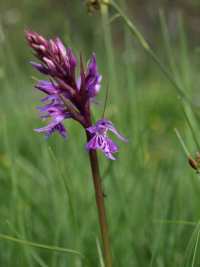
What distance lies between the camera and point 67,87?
122 centimetres

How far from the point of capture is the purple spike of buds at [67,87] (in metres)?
1.19

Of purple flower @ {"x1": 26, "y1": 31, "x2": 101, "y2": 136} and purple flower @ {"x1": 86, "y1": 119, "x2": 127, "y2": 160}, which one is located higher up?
purple flower @ {"x1": 26, "y1": 31, "x2": 101, "y2": 136}

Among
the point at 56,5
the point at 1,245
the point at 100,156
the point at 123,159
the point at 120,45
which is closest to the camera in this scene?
the point at 1,245

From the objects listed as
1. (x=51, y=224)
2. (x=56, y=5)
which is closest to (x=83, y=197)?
(x=51, y=224)

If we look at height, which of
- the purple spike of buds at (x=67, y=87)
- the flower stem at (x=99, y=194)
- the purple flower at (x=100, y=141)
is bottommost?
the flower stem at (x=99, y=194)

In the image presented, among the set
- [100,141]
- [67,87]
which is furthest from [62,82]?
[100,141]

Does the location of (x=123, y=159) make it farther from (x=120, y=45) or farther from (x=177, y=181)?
(x=120, y=45)

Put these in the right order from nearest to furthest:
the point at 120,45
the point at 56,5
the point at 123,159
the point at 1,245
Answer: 1. the point at 1,245
2. the point at 123,159
3. the point at 56,5
4. the point at 120,45

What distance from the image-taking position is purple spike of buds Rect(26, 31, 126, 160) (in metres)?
1.19

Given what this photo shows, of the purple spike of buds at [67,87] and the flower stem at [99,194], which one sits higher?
the purple spike of buds at [67,87]

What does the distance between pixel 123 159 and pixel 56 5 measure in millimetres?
9193

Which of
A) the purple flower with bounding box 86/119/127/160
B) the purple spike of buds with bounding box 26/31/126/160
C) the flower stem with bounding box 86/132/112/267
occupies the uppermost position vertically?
the purple spike of buds with bounding box 26/31/126/160

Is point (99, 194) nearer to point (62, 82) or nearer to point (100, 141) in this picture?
point (100, 141)

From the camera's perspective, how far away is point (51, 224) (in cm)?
227
